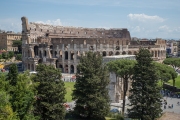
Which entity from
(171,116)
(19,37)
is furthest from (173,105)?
(19,37)

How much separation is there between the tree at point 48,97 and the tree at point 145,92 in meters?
7.87

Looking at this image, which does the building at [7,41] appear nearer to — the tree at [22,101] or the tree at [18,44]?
the tree at [18,44]

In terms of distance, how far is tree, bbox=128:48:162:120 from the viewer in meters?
26.4

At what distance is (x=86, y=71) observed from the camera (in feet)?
94.2

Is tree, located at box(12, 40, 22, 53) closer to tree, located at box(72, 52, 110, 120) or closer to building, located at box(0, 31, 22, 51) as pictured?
building, located at box(0, 31, 22, 51)

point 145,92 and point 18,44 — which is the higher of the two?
point 18,44

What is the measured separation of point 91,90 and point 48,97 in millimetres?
5151

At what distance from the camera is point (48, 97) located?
980 inches

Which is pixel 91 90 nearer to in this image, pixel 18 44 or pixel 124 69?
pixel 124 69

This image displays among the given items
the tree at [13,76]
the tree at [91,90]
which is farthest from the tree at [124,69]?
the tree at [13,76]

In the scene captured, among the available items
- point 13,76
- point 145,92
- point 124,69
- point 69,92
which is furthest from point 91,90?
point 69,92

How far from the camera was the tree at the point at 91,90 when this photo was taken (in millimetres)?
27062

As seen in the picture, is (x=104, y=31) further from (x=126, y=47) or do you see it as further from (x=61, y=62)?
(x=61, y=62)

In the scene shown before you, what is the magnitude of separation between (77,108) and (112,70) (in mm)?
9211
